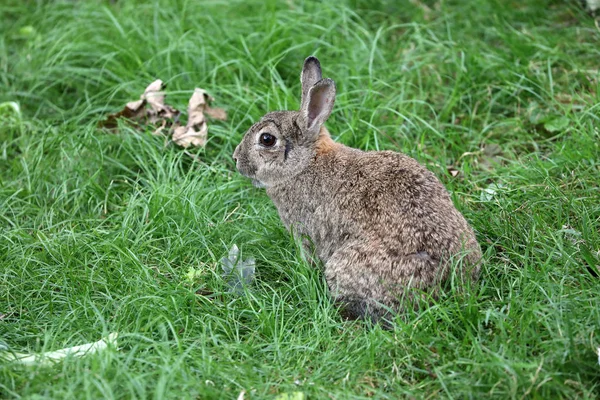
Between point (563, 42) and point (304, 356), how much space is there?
388 cm

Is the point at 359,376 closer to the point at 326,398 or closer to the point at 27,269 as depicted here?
the point at 326,398

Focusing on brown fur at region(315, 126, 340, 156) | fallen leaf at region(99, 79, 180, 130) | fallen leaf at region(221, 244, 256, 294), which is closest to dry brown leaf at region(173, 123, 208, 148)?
fallen leaf at region(99, 79, 180, 130)

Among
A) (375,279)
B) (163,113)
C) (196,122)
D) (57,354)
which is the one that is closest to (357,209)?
(375,279)

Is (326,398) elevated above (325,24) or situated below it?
below

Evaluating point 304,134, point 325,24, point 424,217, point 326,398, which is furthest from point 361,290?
point 325,24

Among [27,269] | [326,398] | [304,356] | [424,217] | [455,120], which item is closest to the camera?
[326,398]

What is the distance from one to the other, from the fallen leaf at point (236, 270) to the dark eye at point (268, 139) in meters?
0.69

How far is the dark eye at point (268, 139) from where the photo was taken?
522 centimetres

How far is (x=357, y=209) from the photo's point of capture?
4.70 meters

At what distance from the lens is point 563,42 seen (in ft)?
22.0

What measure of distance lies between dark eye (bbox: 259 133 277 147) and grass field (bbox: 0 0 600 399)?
54 centimetres

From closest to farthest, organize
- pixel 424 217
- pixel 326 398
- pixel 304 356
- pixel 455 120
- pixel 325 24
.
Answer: pixel 326 398 → pixel 304 356 → pixel 424 217 → pixel 455 120 → pixel 325 24

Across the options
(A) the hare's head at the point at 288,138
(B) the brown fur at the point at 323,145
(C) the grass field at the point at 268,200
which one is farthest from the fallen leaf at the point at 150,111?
(B) the brown fur at the point at 323,145

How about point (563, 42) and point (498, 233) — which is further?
point (563, 42)
